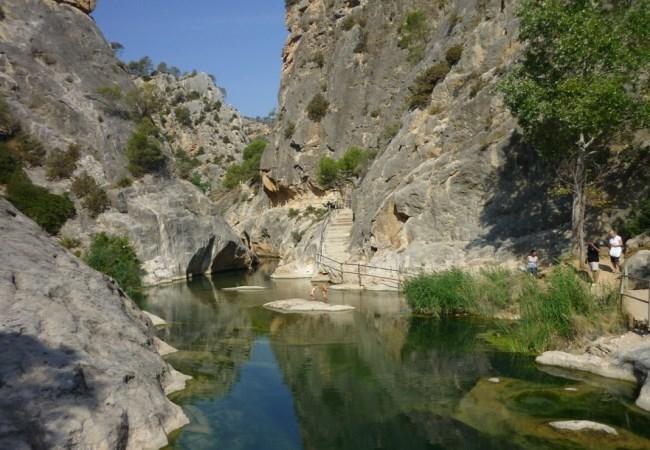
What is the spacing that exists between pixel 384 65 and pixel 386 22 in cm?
549

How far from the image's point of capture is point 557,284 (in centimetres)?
1838

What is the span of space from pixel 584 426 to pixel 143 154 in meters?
47.0

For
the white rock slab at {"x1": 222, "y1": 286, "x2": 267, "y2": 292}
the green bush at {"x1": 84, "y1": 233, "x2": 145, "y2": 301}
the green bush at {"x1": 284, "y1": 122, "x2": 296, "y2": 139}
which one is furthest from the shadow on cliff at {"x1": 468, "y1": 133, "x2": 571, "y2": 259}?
the green bush at {"x1": 284, "y1": 122, "x2": 296, "y2": 139}

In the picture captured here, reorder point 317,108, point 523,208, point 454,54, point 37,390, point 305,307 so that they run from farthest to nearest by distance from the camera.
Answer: point 317,108, point 454,54, point 523,208, point 305,307, point 37,390

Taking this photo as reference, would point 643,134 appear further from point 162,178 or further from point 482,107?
point 162,178

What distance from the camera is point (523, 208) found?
31.5 m

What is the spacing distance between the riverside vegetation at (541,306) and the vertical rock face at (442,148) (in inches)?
254

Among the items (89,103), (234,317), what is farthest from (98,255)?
(89,103)

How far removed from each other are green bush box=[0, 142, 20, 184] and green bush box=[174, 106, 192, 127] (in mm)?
57438

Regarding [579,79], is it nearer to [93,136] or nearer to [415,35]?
[415,35]

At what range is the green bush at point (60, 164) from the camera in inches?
1865

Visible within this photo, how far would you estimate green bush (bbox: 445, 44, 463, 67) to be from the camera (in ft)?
141

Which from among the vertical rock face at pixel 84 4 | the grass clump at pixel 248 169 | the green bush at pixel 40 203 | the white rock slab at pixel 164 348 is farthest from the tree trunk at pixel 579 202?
the grass clump at pixel 248 169

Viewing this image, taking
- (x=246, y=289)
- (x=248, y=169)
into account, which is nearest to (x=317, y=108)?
(x=248, y=169)
